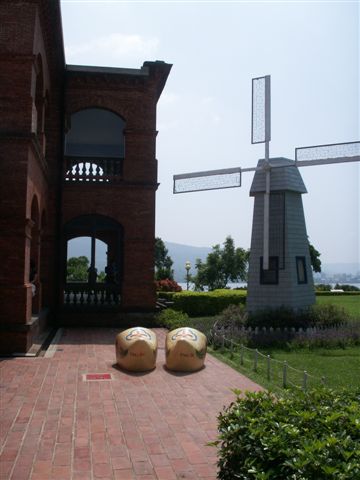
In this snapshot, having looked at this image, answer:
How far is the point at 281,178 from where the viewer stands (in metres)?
20.0

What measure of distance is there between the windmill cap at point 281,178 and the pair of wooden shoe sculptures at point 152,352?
9565mm

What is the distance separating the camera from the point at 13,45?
13.2 meters

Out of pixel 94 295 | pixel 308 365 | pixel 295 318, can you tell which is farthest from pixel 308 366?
pixel 94 295

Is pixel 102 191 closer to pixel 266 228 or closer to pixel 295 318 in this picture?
pixel 266 228

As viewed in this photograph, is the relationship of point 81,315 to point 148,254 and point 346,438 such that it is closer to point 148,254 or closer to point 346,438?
point 148,254

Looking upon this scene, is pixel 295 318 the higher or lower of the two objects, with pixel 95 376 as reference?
higher

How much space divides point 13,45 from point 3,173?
3.27 metres

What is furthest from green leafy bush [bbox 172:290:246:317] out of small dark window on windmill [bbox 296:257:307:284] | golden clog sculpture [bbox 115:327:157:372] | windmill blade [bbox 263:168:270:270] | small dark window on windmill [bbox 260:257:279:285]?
golden clog sculpture [bbox 115:327:157:372]

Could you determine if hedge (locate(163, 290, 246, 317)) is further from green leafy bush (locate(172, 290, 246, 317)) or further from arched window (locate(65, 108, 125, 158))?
arched window (locate(65, 108, 125, 158))

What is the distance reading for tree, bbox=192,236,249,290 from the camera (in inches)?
2153

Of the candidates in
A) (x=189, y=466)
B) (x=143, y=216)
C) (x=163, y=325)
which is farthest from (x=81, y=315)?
(x=189, y=466)

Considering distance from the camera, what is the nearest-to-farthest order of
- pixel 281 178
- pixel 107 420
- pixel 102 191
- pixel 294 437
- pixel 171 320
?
pixel 294 437, pixel 107 420, pixel 171 320, pixel 281 178, pixel 102 191

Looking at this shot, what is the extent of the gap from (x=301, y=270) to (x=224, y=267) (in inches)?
1370

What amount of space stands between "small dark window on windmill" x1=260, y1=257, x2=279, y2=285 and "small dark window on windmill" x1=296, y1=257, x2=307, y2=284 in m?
0.86
